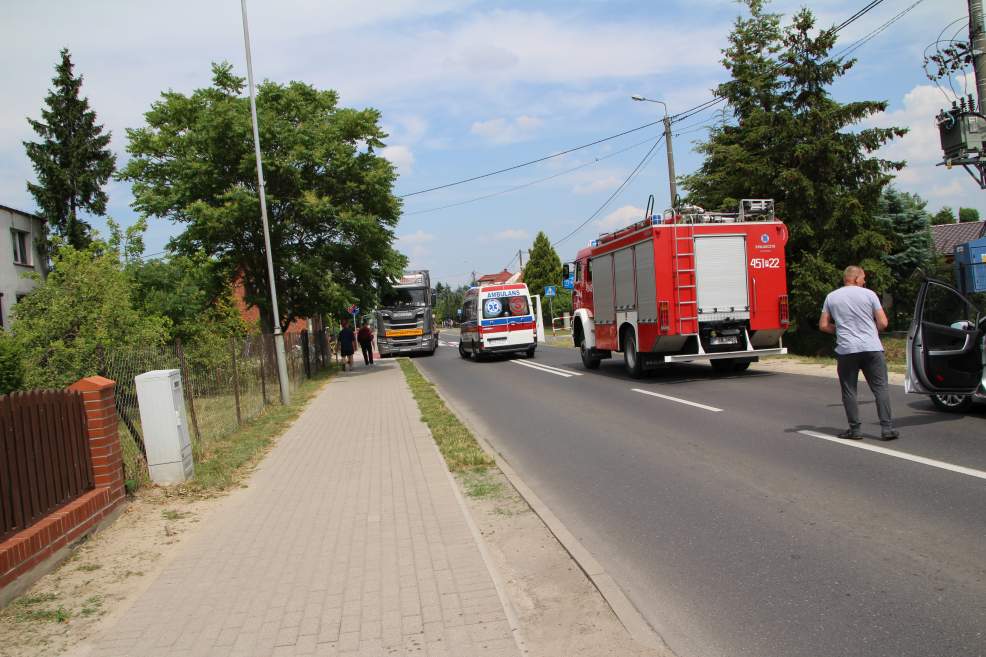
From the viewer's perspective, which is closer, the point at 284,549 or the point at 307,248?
the point at 284,549

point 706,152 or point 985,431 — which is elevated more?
point 706,152

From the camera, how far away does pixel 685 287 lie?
46.3 feet

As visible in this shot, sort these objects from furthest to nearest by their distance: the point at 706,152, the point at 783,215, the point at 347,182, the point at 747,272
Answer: the point at 706,152 < the point at 783,215 < the point at 347,182 < the point at 747,272

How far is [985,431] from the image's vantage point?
767cm

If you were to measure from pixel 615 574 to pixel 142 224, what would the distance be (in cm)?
2124

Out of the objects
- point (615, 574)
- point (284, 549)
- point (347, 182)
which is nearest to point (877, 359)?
point (615, 574)

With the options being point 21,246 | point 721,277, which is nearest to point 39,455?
point 721,277

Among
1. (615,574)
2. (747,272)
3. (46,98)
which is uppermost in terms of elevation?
(46,98)

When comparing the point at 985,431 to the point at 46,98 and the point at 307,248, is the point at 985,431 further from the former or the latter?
the point at 46,98

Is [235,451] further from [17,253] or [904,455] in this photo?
[17,253]

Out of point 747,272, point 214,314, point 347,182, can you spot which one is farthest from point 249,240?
point 747,272

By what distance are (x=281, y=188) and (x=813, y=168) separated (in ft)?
61.3

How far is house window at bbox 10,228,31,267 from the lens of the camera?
30.6 meters

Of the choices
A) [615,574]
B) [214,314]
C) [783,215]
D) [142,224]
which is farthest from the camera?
[214,314]
